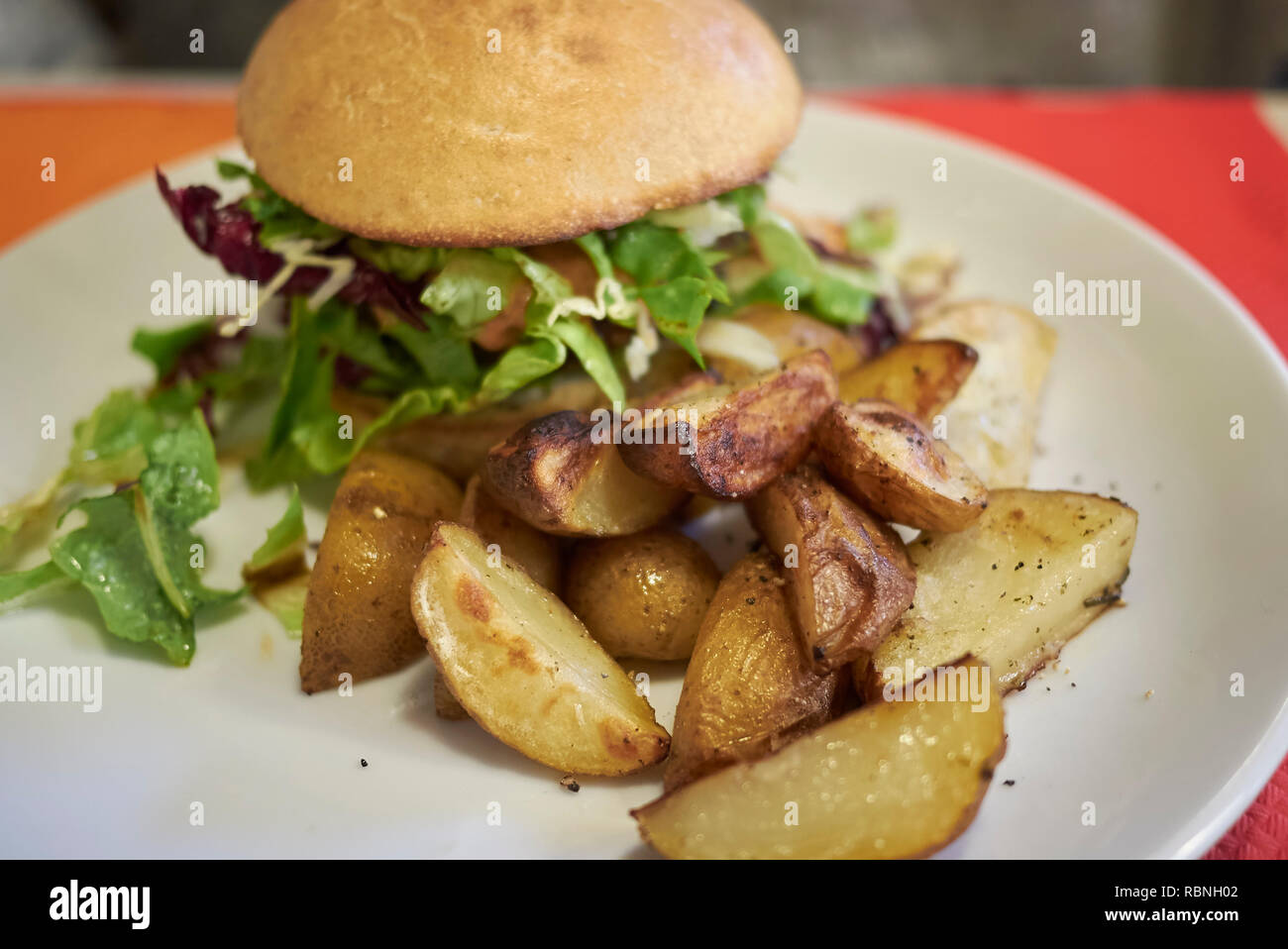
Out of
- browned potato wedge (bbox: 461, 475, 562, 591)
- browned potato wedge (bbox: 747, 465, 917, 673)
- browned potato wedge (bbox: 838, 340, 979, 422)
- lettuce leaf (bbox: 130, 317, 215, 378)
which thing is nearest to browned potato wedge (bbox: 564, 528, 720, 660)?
browned potato wedge (bbox: 461, 475, 562, 591)

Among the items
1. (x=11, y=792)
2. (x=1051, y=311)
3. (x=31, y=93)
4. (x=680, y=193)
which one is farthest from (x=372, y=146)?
(x=31, y=93)

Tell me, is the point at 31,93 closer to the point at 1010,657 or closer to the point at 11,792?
the point at 11,792

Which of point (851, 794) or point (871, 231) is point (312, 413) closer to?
point (851, 794)

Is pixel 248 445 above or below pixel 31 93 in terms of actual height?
below

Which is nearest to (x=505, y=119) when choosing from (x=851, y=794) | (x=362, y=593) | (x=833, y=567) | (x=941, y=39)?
(x=362, y=593)

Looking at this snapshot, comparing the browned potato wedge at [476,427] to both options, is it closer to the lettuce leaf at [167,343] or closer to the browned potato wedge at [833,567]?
the browned potato wedge at [833,567]

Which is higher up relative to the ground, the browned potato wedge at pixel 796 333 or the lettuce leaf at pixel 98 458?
the browned potato wedge at pixel 796 333

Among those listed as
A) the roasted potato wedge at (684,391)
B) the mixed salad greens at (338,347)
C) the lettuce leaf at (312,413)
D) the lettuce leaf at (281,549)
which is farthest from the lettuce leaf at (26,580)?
the roasted potato wedge at (684,391)
